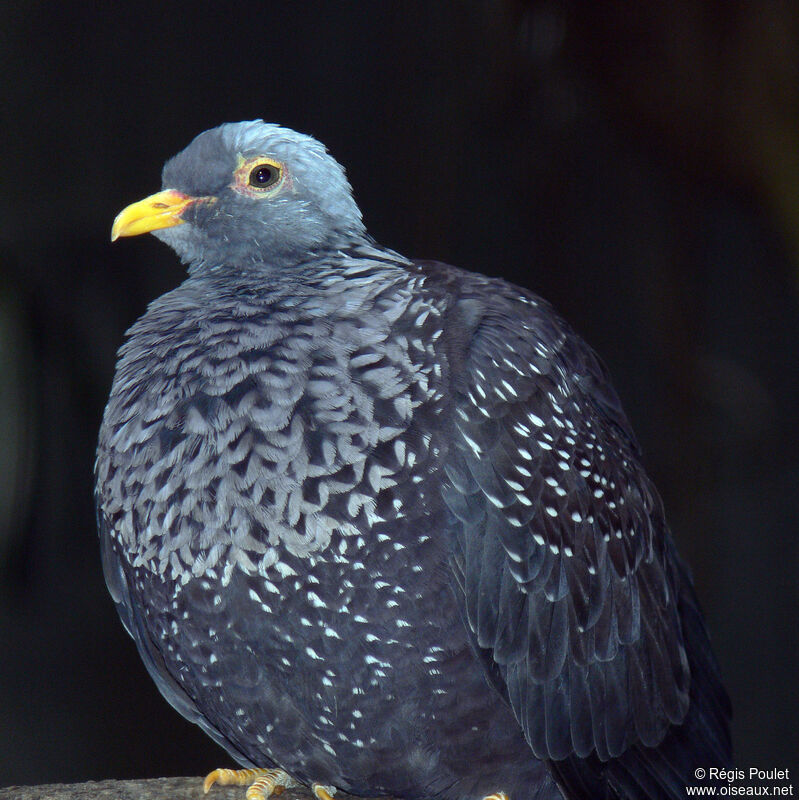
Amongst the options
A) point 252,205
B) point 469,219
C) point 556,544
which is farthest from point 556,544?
point 469,219

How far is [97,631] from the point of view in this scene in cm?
509

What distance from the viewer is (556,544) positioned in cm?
234

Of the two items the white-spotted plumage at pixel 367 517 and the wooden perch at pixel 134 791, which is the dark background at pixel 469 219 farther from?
the white-spotted plumage at pixel 367 517

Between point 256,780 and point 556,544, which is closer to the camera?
point 556,544

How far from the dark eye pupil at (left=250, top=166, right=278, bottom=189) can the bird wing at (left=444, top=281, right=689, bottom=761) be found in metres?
0.59

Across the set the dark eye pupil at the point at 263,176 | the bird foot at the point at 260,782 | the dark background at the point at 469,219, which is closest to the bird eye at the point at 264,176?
the dark eye pupil at the point at 263,176

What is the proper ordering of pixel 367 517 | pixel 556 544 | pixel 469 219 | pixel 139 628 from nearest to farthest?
pixel 367 517 → pixel 556 544 → pixel 139 628 → pixel 469 219

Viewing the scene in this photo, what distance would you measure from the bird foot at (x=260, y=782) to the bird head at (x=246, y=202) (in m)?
1.24

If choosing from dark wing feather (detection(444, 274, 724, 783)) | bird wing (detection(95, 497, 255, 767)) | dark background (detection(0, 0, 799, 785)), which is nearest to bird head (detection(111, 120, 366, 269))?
dark wing feather (detection(444, 274, 724, 783))

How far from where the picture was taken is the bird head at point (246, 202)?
251cm

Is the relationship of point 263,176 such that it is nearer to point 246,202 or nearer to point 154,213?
point 246,202

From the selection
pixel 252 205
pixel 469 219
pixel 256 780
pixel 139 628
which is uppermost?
pixel 252 205

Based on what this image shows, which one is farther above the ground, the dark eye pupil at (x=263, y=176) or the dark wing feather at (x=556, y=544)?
the dark eye pupil at (x=263, y=176)

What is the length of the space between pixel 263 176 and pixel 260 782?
1483mm
